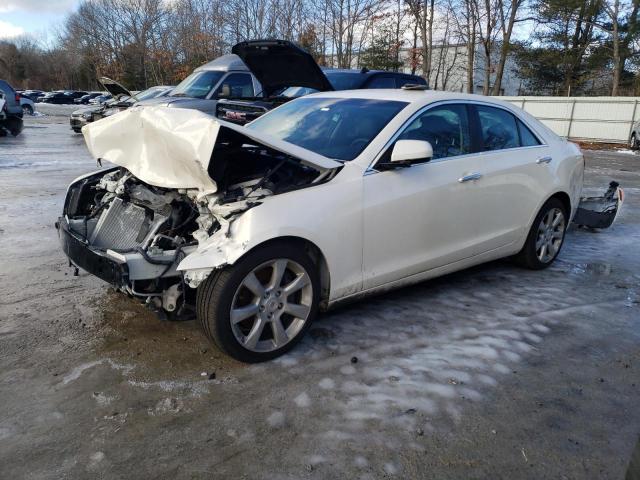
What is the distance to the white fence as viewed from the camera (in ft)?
71.9

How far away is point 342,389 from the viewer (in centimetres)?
288

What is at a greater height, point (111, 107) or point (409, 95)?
point (409, 95)

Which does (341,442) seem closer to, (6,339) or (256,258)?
(256,258)

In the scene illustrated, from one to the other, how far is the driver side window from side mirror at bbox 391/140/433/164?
0.30 meters

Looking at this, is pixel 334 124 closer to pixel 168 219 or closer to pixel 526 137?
pixel 168 219


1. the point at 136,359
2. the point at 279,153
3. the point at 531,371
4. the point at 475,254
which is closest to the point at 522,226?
the point at 475,254

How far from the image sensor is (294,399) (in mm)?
2783

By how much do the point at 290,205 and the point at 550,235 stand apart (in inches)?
122

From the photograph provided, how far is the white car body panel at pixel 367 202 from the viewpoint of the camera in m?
2.95

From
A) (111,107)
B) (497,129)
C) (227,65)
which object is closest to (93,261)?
(497,129)

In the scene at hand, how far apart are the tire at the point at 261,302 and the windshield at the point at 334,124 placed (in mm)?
910

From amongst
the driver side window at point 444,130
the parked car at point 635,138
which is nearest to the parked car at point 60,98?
the parked car at point 635,138

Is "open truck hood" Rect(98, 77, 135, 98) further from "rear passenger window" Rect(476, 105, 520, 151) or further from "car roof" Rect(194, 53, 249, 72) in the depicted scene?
"car roof" Rect(194, 53, 249, 72)

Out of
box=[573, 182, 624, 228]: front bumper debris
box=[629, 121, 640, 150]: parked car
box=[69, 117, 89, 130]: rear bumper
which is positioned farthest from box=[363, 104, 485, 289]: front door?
box=[629, 121, 640, 150]: parked car
